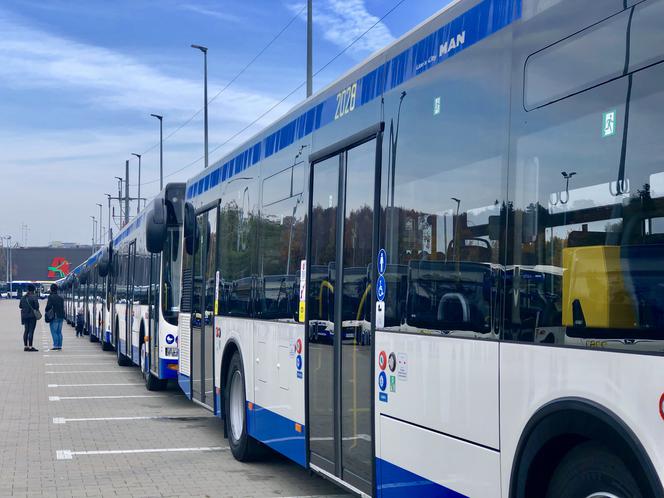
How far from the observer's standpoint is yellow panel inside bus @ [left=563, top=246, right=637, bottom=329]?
139 inches

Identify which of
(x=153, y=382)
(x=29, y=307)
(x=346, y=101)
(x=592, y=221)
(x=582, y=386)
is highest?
(x=346, y=101)

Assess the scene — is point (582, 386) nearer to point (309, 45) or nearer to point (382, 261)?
point (382, 261)

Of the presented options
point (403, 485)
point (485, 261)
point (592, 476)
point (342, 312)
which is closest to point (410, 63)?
point (485, 261)

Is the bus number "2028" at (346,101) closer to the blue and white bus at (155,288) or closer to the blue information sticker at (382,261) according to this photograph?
the blue information sticker at (382,261)

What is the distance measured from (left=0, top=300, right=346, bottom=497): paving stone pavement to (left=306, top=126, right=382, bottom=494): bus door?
1539 millimetres

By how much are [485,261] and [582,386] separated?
3.21 feet

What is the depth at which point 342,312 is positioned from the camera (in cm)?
652

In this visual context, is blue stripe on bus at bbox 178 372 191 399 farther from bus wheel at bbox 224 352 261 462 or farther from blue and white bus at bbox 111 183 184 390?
bus wheel at bbox 224 352 261 462

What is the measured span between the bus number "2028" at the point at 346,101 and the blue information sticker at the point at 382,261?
123 centimetres

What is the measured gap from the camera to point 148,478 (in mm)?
8844

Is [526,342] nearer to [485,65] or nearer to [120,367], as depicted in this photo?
[485,65]

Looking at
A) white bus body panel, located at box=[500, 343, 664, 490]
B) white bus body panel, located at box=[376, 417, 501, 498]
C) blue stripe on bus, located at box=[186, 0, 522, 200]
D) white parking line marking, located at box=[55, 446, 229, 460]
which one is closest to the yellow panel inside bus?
white bus body panel, located at box=[500, 343, 664, 490]

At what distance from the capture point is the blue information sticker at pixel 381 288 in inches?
227

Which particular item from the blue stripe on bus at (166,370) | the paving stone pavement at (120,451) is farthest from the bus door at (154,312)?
the paving stone pavement at (120,451)
